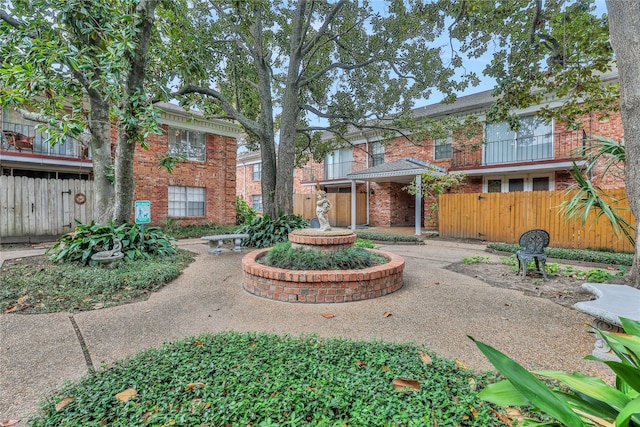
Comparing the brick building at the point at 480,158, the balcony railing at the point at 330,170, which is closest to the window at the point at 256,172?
the balcony railing at the point at 330,170

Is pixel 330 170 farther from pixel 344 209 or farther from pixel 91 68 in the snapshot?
pixel 91 68

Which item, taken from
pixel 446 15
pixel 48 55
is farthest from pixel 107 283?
pixel 446 15

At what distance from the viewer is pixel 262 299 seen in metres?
4.21

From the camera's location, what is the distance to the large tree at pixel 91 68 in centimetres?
488

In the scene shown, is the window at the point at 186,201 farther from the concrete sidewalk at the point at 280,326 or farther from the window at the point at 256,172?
the concrete sidewalk at the point at 280,326

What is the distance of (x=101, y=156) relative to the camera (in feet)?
23.2

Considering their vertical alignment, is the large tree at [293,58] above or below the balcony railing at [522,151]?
above

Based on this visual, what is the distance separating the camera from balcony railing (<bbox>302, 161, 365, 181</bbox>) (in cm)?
1792

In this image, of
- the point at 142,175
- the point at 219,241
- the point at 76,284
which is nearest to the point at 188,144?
the point at 142,175

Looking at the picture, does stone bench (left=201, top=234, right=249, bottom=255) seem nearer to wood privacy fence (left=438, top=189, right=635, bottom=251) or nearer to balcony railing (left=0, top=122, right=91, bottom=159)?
balcony railing (left=0, top=122, right=91, bottom=159)

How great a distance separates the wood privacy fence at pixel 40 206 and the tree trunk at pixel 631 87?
13638mm

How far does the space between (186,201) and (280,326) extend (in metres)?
12.0

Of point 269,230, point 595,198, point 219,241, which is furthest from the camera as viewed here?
point 269,230

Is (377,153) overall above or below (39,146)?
above
